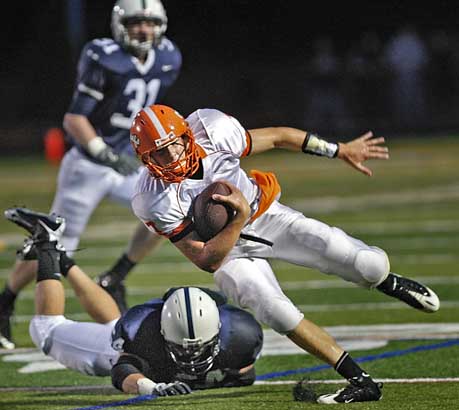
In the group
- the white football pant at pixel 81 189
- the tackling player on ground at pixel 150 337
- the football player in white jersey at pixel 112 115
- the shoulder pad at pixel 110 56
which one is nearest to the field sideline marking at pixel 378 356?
the tackling player on ground at pixel 150 337

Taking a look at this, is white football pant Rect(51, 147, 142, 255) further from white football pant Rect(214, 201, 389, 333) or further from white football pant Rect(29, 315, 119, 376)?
white football pant Rect(214, 201, 389, 333)

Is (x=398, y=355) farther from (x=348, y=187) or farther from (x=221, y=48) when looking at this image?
(x=221, y=48)

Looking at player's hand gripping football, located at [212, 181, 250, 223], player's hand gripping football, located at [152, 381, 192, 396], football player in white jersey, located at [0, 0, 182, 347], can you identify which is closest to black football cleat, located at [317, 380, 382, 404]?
player's hand gripping football, located at [152, 381, 192, 396]

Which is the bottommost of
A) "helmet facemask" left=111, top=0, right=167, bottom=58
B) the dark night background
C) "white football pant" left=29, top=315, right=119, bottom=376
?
the dark night background

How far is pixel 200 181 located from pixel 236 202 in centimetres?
32

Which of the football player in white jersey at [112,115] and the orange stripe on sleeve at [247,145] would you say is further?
the football player in white jersey at [112,115]

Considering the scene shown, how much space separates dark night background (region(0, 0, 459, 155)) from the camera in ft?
70.4

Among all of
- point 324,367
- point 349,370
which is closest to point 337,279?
point 324,367

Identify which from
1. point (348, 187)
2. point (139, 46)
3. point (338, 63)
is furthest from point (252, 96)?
point (139, 46)

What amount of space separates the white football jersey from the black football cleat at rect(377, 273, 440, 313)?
70cm

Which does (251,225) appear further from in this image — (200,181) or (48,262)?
(48,262)

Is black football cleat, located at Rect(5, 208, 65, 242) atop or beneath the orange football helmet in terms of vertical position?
beneath

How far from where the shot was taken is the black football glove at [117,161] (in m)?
7.25

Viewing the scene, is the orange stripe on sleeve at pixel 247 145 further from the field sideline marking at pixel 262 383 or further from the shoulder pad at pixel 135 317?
the field sideline marking at pixel 262 383
